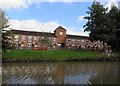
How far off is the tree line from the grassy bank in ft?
19.7

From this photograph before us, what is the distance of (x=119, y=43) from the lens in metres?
57.2

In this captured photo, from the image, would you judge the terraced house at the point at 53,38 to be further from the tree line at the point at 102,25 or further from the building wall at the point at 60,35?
the tree line at the point at 102,25

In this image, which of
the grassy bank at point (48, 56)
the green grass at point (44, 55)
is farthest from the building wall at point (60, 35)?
the green grass at point (44, 55)

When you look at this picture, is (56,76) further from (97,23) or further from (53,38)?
(53,38)

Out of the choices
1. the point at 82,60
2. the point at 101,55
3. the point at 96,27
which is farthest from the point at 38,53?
the point at 96,27

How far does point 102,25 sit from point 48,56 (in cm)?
1595

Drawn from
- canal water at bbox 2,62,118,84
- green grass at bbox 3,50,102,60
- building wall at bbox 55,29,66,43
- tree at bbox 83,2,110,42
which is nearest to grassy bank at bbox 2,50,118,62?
green grass at bbox 3,50,102,60

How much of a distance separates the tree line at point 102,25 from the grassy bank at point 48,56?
602 centimetres

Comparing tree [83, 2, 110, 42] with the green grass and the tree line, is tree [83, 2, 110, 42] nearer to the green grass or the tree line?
the tree line

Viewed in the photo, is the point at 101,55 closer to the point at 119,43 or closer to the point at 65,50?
the point at 65,50

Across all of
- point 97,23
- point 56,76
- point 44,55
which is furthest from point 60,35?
point 56,76

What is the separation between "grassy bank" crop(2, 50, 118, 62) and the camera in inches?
1548

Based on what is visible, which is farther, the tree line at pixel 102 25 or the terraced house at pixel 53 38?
the terraced house at pixel 53 38

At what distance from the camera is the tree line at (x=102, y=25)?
2069 inches
